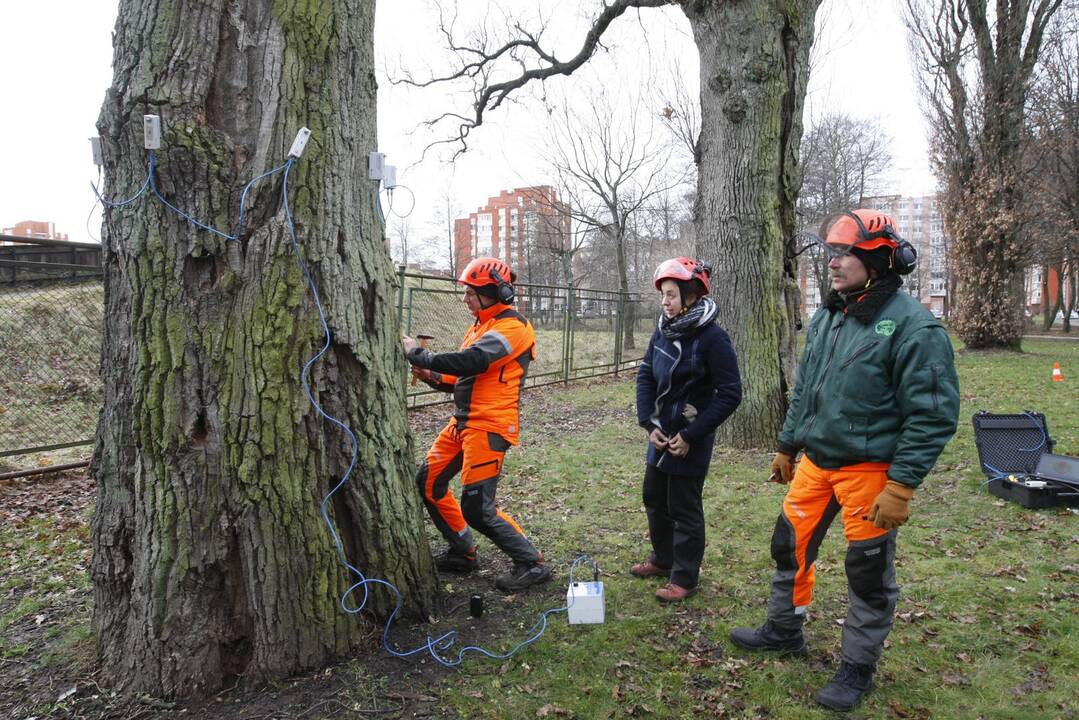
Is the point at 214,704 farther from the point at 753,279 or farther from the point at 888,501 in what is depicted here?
the point at 753,279

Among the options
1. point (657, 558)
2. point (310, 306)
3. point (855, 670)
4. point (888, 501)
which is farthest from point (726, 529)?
point (310, 306)

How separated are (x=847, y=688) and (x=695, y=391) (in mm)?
1661

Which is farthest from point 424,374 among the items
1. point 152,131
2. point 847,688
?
point 847,688

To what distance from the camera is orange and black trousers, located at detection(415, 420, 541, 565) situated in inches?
158

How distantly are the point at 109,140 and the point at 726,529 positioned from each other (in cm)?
469

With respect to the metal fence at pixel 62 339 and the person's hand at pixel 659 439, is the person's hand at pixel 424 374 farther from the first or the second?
the metal fence at pixel 62 339

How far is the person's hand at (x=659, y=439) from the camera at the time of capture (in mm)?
3973

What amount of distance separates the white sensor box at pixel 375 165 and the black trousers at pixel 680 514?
2.27 m

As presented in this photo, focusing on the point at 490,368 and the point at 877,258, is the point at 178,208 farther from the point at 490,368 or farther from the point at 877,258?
the point at 877,258

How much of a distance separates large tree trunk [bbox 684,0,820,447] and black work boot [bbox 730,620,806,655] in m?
4.55

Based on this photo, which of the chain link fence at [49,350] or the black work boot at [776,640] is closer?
the black work boot at [776,640]

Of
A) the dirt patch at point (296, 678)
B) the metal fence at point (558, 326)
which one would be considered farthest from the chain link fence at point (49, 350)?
the dirt patch at point (296, 678)

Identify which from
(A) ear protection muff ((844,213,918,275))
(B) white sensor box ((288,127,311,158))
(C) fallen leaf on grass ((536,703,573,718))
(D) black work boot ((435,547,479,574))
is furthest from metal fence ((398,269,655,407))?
(A) ear protection muff ((844,213,918,275))

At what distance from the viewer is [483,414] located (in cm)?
402
